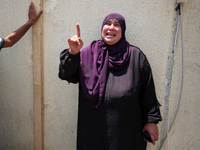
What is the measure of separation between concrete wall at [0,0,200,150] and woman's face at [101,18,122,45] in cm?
33

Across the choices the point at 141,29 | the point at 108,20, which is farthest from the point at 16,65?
the point at 141,29

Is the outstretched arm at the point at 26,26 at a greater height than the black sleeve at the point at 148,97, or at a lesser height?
greater

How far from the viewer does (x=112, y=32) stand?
1.82 m

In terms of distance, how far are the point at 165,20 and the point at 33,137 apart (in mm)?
2339

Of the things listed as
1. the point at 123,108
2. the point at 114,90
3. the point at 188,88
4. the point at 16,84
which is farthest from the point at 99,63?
the point at 16,84

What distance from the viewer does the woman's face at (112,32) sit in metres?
1.82

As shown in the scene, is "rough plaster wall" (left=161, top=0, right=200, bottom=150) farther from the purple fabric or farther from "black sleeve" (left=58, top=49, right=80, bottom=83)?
"black sleeve" (left=58, top=49, right=80, bottom=83)

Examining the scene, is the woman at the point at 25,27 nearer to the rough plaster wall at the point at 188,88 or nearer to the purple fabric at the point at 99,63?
the purple fabric at the point at 99,63

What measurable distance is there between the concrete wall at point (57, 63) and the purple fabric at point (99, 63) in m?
0.39

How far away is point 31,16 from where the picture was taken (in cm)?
239

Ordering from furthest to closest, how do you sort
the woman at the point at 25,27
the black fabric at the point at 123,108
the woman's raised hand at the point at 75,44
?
the woman at the point at 25,27 < the black fabric at the point at 123,108 < the woman's raised hand at the point at 75,44

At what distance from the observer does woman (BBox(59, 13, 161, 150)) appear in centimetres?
174

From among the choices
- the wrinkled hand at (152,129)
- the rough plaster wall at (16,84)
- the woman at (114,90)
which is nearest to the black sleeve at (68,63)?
the woman at (114,90)

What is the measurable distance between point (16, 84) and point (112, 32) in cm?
171
